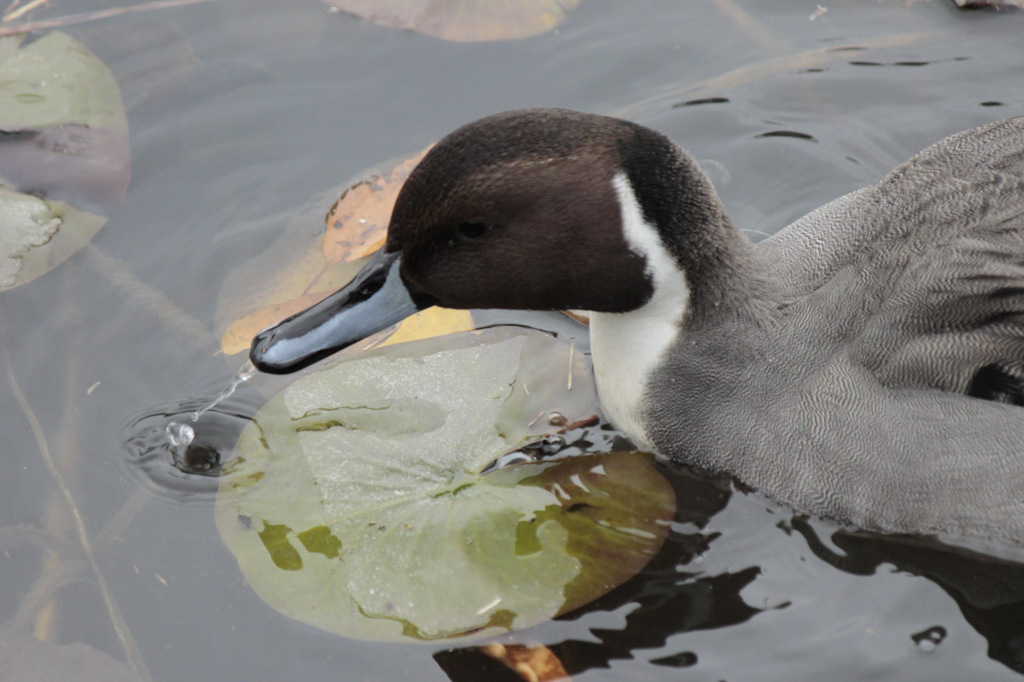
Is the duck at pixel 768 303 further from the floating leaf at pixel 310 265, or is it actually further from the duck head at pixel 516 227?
the floating leaf at pixel 310 265

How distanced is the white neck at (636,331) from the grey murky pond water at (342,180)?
0.35 m

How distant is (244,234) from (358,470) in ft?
5.63

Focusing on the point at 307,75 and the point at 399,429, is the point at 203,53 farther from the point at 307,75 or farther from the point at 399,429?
the point at 399,429

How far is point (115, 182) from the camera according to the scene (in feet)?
16.4

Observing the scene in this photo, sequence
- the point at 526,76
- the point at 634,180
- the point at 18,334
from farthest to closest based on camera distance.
Result: the point at 526,76 → the point at 18,334 → the point at 634,180

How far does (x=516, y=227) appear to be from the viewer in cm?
331

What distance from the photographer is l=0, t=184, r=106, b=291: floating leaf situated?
462 cm

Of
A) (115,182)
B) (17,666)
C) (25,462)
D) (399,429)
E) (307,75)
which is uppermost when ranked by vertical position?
(307,75)

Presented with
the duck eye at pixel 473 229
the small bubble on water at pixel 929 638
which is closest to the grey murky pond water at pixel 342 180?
the small bubble on water at pixel 929 638

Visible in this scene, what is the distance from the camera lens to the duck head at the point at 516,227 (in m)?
3.17

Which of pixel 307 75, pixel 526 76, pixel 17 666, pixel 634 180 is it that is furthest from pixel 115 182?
pixel 634 180

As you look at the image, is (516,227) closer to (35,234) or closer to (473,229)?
(473,229)

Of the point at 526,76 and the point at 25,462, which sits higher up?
the point at 526,76

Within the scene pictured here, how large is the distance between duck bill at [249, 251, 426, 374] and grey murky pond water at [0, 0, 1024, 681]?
769mm
